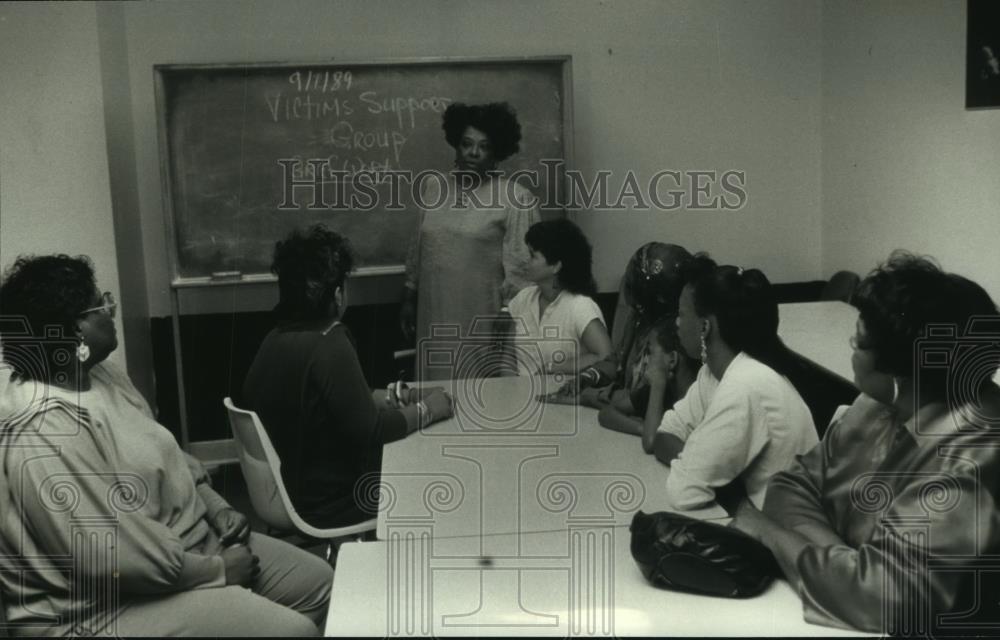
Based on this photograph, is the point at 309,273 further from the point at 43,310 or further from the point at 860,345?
the point at 860,345

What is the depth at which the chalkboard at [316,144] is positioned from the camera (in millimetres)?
2307

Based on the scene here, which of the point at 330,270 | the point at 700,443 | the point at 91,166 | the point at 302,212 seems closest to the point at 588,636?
the point at 700,443

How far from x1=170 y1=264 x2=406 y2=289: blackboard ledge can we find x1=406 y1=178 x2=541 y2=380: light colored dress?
66 mm

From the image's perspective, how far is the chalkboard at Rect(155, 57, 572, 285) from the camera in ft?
7.57

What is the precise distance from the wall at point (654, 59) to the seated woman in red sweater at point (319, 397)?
0.49 metres

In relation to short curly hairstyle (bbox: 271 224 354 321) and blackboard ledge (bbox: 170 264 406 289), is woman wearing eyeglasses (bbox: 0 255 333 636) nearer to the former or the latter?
blackboard ledge (bbox: 170 264 406 289)

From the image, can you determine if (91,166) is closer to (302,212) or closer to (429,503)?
(302,212)

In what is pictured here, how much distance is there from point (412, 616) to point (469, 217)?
1073mm

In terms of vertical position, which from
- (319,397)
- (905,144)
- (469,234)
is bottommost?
(319,397)

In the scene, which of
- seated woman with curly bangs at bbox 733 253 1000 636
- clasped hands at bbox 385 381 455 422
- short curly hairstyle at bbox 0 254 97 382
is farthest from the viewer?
clasped hands at bbox 385 381 455 422

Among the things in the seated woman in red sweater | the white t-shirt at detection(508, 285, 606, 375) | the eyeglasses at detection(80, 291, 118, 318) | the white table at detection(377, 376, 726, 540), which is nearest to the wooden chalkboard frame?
the seated woman in red sweater

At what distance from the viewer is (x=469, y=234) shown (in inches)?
94.6

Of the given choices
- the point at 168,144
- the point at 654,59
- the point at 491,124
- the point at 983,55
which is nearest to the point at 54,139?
the point at 168,144

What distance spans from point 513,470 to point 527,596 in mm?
524
